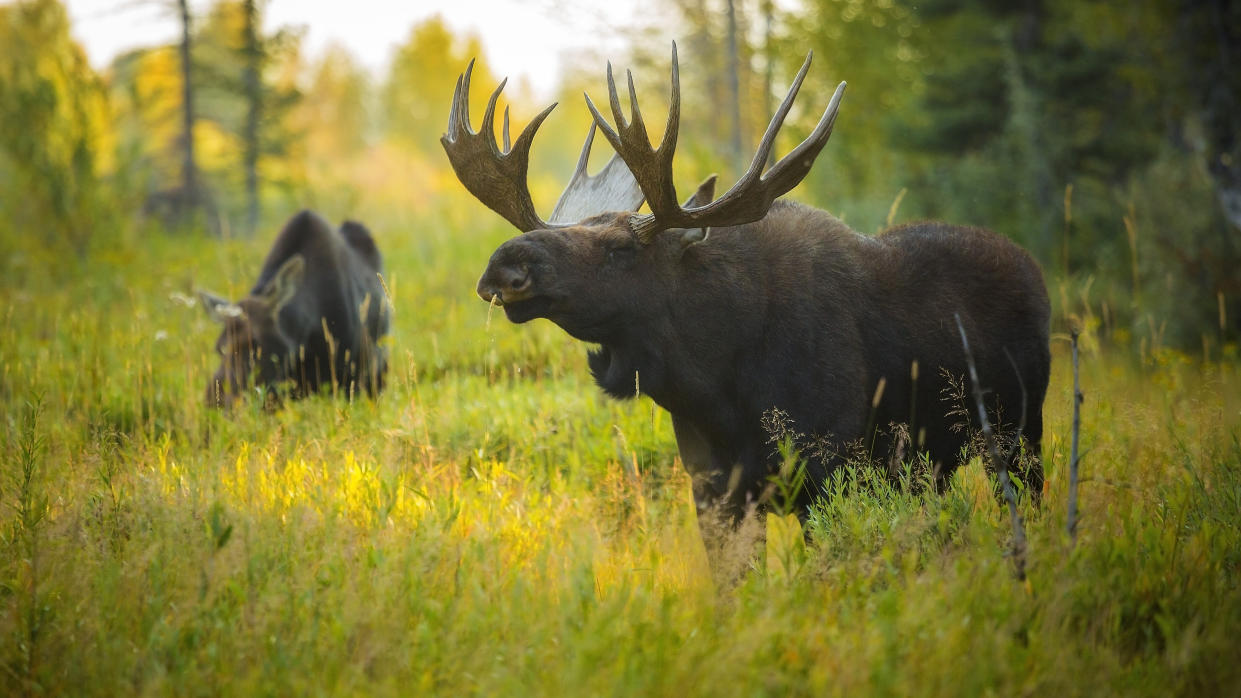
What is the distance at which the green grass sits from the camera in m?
2.84

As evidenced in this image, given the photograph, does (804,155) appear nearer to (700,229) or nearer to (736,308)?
(700,229)

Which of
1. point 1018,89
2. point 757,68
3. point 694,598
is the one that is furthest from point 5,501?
point 757,68

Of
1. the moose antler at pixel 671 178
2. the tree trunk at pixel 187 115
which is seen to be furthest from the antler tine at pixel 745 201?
the tree trunk at pixel 187 115

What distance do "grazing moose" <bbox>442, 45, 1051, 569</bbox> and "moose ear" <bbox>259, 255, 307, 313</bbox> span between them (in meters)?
3.33

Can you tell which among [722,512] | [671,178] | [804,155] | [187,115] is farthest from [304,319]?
[187,115]

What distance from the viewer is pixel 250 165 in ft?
62.2

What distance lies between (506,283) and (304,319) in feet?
14.3

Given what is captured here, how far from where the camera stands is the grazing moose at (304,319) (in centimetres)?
702

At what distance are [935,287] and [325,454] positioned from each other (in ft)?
10.5

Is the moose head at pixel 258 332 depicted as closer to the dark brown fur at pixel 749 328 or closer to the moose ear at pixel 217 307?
the moose ear at pixel 217 307

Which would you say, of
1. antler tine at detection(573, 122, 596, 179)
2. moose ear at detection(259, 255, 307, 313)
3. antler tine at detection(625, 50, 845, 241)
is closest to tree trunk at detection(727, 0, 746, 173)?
moose ear at detection(259, 255, 307, 313)

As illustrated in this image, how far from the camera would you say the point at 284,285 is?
7516mm

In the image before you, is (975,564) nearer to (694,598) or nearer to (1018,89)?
(694,598)

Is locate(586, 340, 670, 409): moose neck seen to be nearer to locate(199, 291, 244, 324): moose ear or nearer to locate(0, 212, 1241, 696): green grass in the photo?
locate(0, 212, 1241, 696): green grass
